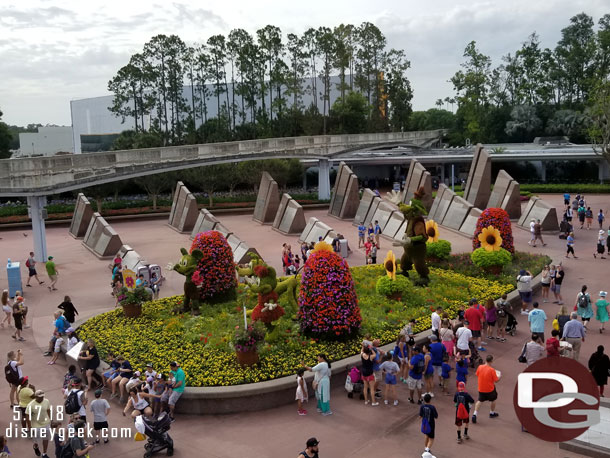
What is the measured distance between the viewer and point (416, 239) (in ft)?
62.1

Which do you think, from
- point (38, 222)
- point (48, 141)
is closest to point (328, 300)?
point (38, 222)

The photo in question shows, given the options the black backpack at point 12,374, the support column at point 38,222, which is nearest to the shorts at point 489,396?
the black backpack at point 12,374

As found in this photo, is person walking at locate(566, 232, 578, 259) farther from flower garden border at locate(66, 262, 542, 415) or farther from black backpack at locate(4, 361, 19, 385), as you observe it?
black backpack at locate(4, 361, 19, 385)

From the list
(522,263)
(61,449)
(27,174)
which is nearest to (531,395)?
(61,449)

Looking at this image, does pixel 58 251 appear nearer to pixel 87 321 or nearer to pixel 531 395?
pixel 87 321

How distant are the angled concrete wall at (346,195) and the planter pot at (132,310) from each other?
20.0 meters

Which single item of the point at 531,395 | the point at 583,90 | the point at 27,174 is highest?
the point at 583,90

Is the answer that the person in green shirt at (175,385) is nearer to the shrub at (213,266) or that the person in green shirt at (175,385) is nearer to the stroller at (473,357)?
the shrub at (213,266)

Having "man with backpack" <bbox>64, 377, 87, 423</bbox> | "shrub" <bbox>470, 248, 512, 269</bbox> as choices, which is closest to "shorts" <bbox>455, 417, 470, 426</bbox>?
"man with backpack" <bbox>64, 377, 87, 423</bbox>

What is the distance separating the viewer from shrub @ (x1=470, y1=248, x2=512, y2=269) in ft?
67.7

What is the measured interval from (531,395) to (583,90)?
74345 mm

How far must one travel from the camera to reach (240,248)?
24.4m

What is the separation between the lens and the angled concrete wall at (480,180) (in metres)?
35.9

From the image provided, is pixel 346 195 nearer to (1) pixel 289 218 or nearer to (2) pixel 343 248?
(1) pixel 289 218
